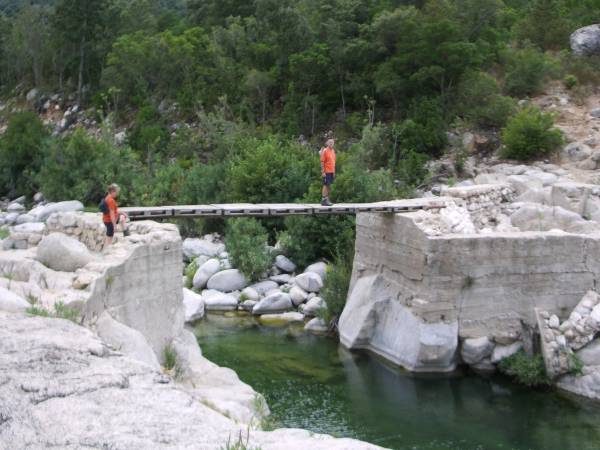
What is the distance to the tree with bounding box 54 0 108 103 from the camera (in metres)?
41.0

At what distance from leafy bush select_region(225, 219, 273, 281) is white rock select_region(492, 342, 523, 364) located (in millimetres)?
6919

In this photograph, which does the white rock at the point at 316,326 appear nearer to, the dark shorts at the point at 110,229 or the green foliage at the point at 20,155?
the dark shorts at the point at 110,229

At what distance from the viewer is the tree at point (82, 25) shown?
4103cm

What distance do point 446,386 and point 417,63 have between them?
1543 cm

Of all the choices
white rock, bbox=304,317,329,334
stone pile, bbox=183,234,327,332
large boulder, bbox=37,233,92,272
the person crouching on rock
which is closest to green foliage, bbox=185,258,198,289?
stone pile, bbox=183,234,327,332

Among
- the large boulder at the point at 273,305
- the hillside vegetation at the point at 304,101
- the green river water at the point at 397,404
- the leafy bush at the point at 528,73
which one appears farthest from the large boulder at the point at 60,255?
the leafy bush at the point at 528,73

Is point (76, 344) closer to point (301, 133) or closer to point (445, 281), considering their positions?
point (445, 281)

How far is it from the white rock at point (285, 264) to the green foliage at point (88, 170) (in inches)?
292

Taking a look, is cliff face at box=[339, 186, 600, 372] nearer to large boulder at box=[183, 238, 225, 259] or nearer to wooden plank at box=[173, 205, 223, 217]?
wooden plank at box=[173, 205, 223, 217]

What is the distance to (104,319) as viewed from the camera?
9.24m

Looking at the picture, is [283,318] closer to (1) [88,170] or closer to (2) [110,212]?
(2) [110,212]

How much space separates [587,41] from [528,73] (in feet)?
11.5

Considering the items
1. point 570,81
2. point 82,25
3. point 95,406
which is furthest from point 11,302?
point 82,25

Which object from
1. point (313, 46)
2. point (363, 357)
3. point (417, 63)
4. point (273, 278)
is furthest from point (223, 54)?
point (363, 357)
